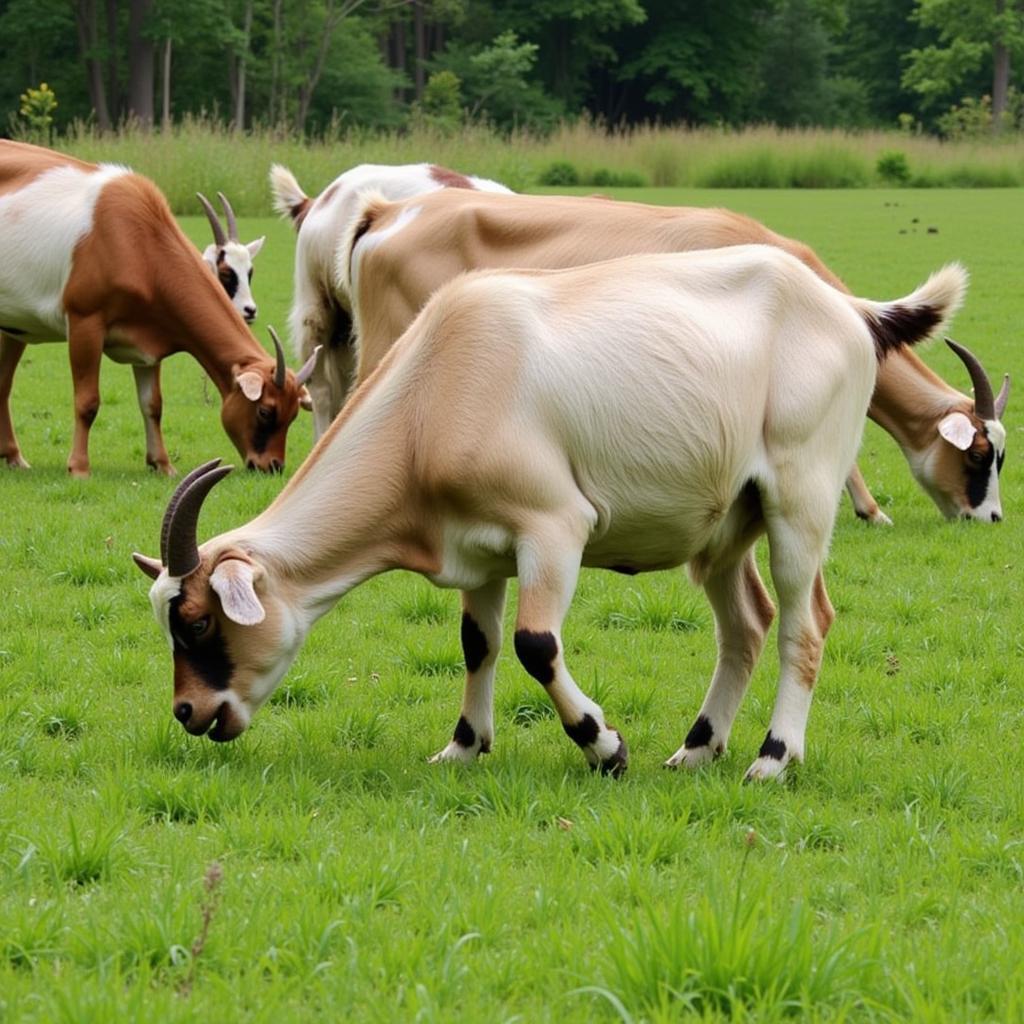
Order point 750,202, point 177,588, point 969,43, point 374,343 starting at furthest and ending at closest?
point 969,43
point 750,202
point 374,343
point 177,588

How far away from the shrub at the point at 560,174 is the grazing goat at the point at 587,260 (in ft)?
119

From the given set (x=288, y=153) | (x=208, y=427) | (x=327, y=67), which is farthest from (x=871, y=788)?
(x=327, y=67)

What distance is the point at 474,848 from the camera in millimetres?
4992

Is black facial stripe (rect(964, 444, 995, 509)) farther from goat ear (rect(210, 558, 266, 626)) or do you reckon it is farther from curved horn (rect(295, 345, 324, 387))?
goat ear (rect(210, 558, 266, 626))

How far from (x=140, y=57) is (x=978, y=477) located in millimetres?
49246

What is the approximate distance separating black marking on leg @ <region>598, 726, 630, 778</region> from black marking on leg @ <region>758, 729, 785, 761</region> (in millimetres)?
493

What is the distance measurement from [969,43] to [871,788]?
236 feet

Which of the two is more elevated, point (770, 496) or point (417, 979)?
point (770, 496)

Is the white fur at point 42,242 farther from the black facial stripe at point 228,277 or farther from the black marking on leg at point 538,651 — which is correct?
the black marking on leg at point 538,651

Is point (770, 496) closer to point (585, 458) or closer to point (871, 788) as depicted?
point (585, 458)

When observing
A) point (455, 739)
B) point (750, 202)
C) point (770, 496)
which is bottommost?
point (750, 202)

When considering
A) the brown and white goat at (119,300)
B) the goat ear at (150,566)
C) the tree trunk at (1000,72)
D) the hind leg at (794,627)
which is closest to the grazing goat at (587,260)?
the brown and white goat at (119,300)

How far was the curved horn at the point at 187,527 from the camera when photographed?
553 cm

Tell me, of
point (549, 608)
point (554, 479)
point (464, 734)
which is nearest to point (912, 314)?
point (554, 479)
